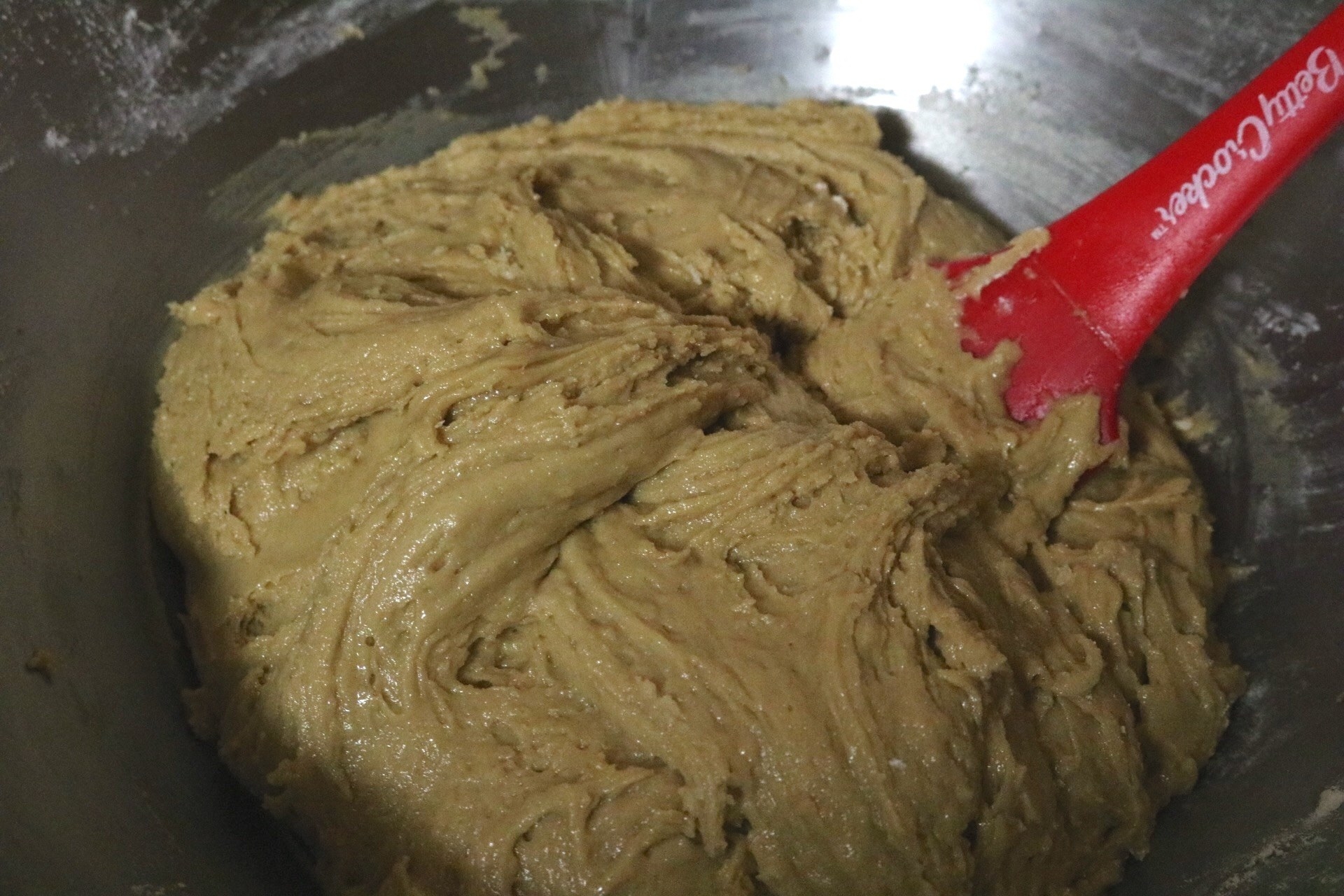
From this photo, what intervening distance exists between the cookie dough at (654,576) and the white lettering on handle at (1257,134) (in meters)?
0.48

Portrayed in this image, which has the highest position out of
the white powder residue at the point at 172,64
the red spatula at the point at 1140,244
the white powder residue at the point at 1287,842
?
the white powder residue at the point at 172,64

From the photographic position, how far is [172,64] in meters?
2.40

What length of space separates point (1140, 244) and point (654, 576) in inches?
54.4

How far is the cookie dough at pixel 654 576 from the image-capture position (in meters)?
1.71

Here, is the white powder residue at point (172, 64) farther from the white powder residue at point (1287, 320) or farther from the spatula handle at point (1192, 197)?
the white powder residue at point (1287, 320)

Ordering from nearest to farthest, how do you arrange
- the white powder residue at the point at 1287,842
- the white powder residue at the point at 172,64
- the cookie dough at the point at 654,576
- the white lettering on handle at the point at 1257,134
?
1. the cookie dough at the point at 654,576
2. the white powder residue at the point at 1287,842
3. the white lettering on handle at the point at 1257,134
4. the white powder residue at the point at 172,64

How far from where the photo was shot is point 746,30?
9.69 feet

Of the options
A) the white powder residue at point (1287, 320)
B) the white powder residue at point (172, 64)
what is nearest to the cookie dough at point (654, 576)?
the white powder residue at point (172, 64)

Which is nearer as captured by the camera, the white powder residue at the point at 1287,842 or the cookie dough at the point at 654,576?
the cookie dough at the point at 654,576

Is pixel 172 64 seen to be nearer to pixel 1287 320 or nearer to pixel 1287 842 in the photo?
pixel 1287 320

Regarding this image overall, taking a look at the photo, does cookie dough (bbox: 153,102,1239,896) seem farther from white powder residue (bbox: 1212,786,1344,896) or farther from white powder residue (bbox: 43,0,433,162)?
white powder residue (bbox: 43,0,433,162)

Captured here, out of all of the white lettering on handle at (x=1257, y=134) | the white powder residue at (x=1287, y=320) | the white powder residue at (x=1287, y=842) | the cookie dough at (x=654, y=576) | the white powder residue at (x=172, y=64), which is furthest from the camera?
the white powder residue at (x=1287, y=320)

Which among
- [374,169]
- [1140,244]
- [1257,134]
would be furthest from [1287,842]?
[374,169]

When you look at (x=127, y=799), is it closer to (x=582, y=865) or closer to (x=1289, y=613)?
(x=582, y=865)
